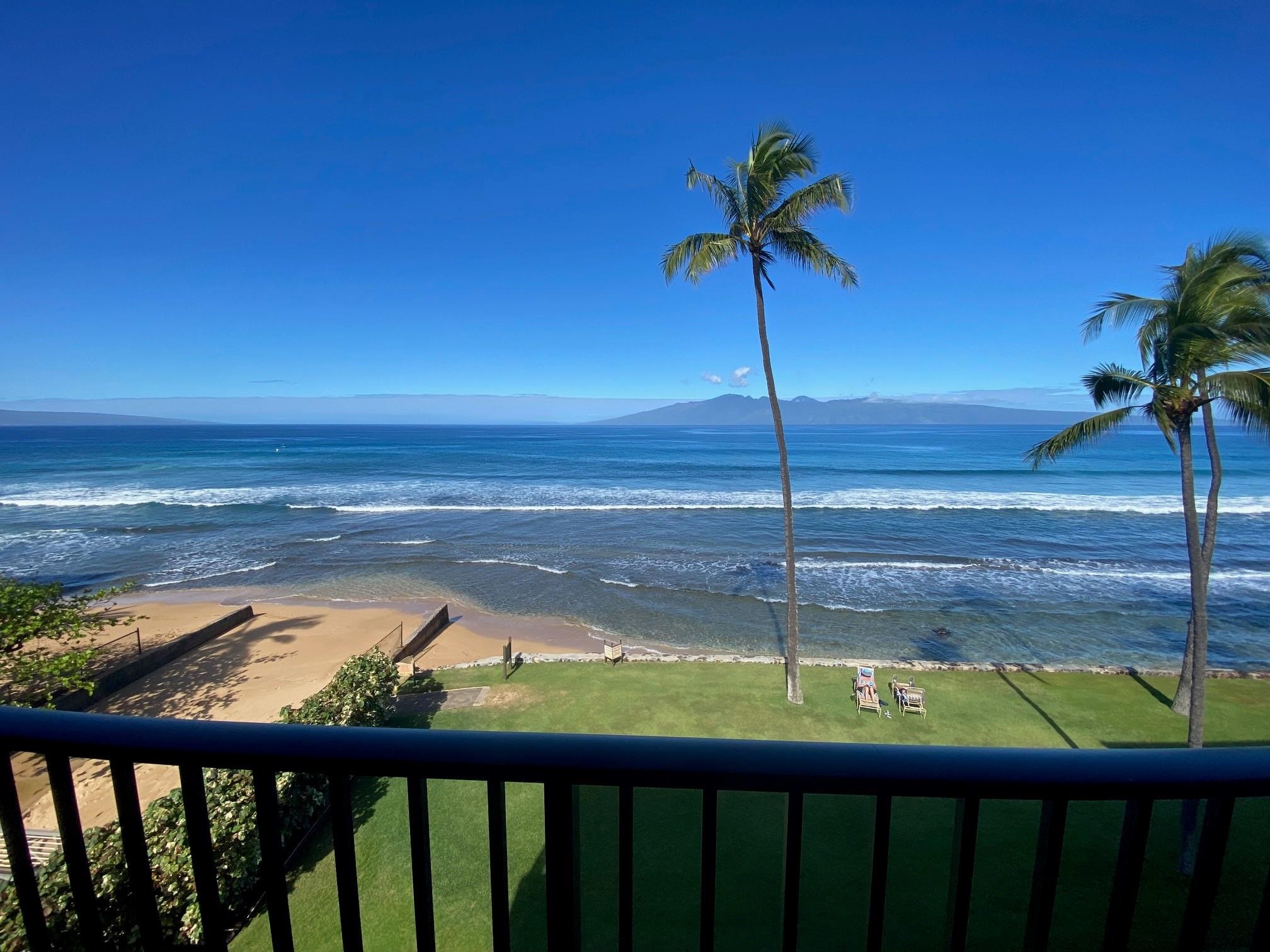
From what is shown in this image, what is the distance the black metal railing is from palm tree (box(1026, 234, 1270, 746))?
8747 mm

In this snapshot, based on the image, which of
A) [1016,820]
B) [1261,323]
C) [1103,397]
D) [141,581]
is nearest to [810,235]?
[1103,397]

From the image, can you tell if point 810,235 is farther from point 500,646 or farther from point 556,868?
point 500,646

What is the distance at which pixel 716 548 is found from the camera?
2566 cm

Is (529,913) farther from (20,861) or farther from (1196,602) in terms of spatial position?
(1196,602)

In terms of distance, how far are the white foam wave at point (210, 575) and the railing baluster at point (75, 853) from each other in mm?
24413

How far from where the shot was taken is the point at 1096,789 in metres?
1.14

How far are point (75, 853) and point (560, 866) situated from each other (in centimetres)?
119

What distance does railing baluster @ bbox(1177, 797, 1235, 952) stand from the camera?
1.17m

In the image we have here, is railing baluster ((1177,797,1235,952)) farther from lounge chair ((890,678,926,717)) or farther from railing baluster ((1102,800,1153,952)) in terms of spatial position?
lounge chair ((890,678,926,717))

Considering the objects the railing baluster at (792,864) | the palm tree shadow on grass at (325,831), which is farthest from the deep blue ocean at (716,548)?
the railing baluster at (792,864)

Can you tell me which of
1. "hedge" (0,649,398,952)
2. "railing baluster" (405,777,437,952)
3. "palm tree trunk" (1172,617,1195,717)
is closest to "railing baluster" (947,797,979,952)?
"railing baluster" (405,777,437,952)

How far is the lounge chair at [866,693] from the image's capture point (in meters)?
10.5

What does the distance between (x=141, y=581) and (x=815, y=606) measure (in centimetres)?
2355

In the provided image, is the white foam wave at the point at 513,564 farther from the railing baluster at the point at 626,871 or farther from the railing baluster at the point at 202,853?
the railing baluster at the point at 626,871
